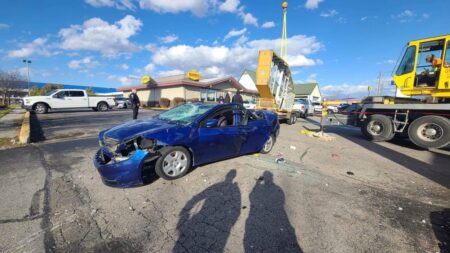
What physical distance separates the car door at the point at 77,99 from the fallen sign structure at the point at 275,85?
46.1 ft

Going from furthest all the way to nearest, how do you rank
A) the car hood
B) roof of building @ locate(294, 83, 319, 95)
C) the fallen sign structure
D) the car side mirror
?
roof of building @ locate(294, 83, 319, 95) → the fallen sign structure → the car side mirror → the car hood

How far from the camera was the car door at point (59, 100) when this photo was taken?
14985 millimetres

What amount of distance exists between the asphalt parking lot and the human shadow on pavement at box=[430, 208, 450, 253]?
0.01m

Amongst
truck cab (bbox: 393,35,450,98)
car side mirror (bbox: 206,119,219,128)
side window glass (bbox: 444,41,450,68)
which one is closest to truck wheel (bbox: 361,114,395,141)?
truck cab (bbox: 393,35,450,98)

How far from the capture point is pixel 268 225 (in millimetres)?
2611

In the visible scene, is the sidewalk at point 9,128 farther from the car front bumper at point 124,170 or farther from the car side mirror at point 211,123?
the car side mirror at point 211,123

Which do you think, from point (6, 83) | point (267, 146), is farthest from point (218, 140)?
point (6, 83)

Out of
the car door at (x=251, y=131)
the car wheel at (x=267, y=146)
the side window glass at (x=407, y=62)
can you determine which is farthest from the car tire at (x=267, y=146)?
the side window glass at (x=407, y=62)

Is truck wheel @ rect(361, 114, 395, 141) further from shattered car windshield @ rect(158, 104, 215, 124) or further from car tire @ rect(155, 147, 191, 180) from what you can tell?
car tire @ rect(155, 147, 191, 180)

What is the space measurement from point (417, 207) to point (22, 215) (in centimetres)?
551

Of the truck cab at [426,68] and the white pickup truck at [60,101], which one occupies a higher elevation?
the truck cab at [426,68]

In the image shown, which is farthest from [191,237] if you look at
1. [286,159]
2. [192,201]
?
[286,159]

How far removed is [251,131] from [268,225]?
271 centimetres

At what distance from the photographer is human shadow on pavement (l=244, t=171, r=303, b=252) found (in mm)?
2262
